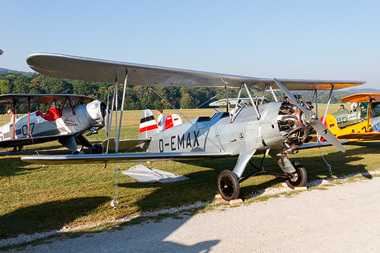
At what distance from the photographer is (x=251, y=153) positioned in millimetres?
6047

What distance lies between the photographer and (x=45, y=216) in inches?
197

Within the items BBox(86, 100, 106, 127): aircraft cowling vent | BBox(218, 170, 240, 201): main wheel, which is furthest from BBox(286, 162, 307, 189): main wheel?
BBox(86, 100, 106, 127): aircraft cowling vent

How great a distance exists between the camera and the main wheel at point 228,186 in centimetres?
564

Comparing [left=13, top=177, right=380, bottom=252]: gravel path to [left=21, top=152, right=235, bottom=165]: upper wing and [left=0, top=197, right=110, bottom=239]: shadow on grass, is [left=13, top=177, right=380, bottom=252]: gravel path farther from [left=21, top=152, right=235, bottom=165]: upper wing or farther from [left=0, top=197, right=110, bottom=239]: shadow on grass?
[left=21, top=152, right=235, bottom=165]: upper wing

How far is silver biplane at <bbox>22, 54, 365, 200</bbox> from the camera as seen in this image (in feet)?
17.1

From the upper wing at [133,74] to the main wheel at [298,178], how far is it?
7.03ft

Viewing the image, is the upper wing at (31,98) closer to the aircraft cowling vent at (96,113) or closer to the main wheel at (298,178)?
the aircraft cowling vent at (96,113)

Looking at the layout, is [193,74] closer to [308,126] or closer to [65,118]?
[308,126]

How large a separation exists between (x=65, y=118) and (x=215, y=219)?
29.3ft

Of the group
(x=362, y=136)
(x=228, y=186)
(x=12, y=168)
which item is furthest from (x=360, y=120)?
(x=12, y=168)

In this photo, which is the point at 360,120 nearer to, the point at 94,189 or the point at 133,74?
the point at 133,74

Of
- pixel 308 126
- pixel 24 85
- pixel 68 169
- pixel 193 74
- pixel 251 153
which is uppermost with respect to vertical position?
pixel 24 85

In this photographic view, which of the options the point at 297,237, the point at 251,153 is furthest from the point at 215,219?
the point at 251,153

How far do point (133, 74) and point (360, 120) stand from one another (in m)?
10.1
